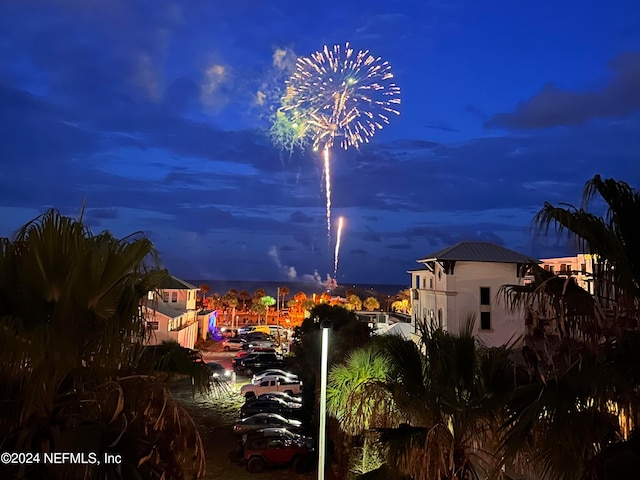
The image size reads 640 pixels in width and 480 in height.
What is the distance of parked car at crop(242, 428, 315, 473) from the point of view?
13.9m

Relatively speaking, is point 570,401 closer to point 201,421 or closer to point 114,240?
point 114,240

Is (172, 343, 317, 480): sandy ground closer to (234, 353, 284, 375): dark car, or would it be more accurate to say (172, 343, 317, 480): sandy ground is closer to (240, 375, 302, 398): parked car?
(240, 375, 302, 398): parked car

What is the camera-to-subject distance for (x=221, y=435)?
17.3 metres

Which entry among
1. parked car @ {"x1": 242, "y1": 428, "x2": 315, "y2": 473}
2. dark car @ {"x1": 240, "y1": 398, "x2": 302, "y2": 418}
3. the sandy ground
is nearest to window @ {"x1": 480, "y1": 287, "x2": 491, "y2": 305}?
dark car @ {"x1": 240, "y1": 398, "x2": 302, "y2": 418}

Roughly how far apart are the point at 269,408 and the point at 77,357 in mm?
17281

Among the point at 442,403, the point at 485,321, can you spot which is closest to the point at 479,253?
the point at 485,321

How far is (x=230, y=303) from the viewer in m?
64.2

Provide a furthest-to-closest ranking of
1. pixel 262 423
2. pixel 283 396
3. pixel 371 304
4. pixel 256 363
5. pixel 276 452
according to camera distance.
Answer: pixel 371 304, pixel 256 363, pixel 283 396, pixel 262 423, pixel 276 452

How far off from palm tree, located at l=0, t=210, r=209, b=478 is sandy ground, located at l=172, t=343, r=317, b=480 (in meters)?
3.05

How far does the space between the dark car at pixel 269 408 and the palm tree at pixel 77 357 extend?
15915mm

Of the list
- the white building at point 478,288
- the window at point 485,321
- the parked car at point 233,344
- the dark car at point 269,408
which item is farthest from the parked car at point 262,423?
the parked car at point 233,344

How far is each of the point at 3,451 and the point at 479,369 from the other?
5.23 m

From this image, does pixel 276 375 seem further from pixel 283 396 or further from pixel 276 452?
pixel 276 452

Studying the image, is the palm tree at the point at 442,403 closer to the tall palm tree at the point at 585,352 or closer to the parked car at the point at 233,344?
the tall palm tree at the point at 585,352
